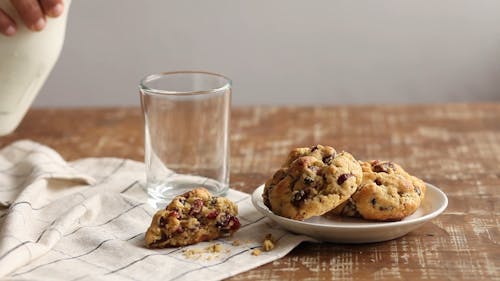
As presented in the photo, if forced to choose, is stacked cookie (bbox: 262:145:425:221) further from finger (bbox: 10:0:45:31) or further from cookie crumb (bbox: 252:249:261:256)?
finger (bbox: 10:0:45:31)

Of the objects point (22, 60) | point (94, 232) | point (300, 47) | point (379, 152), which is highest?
point (22, 60)

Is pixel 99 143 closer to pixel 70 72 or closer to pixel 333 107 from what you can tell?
pixel 333 107

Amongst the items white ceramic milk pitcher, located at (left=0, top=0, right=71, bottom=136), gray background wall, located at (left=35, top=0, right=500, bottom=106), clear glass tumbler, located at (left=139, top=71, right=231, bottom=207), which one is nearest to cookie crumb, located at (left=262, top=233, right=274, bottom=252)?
clear glass tumbler, located at (left=139, top=71, right=231, bottom=207)

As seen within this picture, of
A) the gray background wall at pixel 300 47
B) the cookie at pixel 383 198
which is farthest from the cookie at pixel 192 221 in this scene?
the gray background wall at pixel 300 47

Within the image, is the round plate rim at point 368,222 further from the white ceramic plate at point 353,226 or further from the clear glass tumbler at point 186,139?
the clear glass tumbler at point 186,139

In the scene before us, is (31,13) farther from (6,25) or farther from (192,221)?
(192,221)

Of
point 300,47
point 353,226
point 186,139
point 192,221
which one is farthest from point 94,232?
point 300,47
